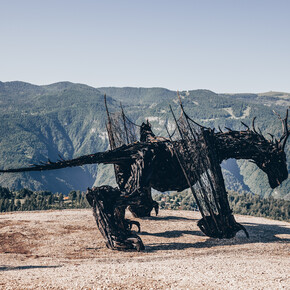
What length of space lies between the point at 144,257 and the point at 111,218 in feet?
7.50

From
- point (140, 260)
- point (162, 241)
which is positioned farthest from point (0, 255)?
point (162, 241)

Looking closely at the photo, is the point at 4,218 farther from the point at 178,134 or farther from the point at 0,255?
the point at 178,134

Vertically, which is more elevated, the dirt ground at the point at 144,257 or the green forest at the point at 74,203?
the dirt ground at the point at 144,257

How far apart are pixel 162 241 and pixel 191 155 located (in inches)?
158

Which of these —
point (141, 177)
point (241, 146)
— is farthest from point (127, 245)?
point (241, 146)

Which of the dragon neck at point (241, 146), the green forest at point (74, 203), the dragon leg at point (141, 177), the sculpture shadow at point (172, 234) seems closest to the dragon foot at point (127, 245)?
the dragon leg at point (141, 177)

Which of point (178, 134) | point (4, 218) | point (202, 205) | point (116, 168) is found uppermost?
point (178, 134)

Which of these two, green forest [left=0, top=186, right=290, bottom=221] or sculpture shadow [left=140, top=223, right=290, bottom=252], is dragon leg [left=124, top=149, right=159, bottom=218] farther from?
green forest [left=0, top=186, right=290, bottom=221]

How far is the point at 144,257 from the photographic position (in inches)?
531

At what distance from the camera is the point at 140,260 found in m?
12.9

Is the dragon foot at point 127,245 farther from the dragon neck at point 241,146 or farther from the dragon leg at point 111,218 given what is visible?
the dragon neck at point 241,146

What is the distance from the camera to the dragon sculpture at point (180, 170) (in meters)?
15.1

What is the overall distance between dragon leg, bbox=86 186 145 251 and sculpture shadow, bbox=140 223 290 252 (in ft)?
2.59

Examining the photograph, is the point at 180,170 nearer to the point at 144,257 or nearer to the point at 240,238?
the point at 240,238
